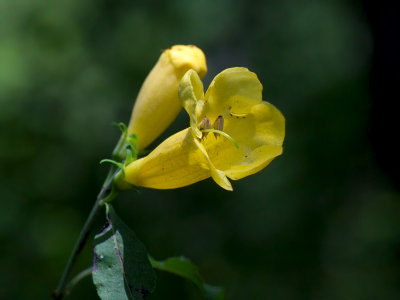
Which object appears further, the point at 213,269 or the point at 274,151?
the point at 213,269

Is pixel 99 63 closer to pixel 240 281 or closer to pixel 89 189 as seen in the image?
pixel 89 189

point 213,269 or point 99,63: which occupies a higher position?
point 99,63

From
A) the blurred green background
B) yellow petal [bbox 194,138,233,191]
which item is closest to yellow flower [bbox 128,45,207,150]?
yellow petal [bbox 194,138,233,191]

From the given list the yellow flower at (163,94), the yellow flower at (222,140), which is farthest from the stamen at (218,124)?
the yellow flower at (163,94)

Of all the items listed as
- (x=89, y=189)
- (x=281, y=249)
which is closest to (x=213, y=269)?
(x=281, y=249)

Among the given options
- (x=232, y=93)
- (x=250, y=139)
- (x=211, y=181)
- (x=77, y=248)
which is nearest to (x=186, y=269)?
(x=77, y=248)

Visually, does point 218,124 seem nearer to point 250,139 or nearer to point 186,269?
point 250,139
